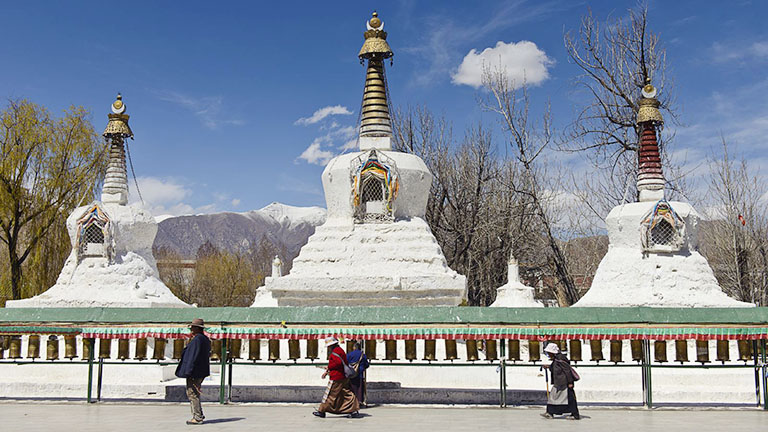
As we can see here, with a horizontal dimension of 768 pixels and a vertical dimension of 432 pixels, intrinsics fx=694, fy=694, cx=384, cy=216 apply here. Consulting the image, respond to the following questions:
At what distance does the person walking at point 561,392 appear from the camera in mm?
8555

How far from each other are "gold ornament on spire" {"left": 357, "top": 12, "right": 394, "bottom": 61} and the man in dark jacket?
45.1 ft

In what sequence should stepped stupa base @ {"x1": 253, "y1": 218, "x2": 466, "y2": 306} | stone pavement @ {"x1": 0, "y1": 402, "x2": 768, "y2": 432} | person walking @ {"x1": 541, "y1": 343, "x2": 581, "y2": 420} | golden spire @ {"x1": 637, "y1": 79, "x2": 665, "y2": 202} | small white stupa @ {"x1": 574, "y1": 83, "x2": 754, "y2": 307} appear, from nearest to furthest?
stone pavement @ {"x1": 0, "y1": 402, "x2": 768, "y2": 432} → person walking @ {"x1": 541, "y1": 343, "x2": 581, "y2": 420} → stepped stupa base @ {"x1": 253, "y1": 218, "x2": 466, "y2": 306} → small white stupa @ {"x1": 574, "y1": 83, "x2": 754, "y2": 307} → golden spire @ {"x1": 637, "y1": 79, "x2": 665, "y2": 202}

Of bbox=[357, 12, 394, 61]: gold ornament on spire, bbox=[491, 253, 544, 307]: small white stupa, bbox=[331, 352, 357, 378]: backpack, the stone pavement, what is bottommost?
the stone pavement

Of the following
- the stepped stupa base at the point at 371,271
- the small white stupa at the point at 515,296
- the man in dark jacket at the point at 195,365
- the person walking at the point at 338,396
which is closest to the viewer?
the man in dark jacket at the point at 195,365

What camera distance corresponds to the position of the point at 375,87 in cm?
2125

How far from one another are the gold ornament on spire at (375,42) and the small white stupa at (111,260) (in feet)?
26.6

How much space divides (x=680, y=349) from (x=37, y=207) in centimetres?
2259

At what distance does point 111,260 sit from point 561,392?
1505 cm

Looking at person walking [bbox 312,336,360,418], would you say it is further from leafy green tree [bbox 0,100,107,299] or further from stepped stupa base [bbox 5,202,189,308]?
leafy green tree [bbox 0,100,107,299]

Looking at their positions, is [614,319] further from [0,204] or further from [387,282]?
[0,204]

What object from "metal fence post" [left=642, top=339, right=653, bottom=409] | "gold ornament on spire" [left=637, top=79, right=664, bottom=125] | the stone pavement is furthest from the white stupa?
"metal fence post" [left=642, top=339, right=653, bottom=409]

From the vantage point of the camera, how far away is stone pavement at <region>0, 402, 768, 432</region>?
7.87 meters

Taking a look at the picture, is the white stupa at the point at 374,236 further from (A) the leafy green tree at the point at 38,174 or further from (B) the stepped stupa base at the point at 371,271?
(A) the leafy green tree at the point at 38,174

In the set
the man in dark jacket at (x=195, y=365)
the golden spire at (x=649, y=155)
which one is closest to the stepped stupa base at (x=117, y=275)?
the man in dark jacket at (x=195, y=365)
